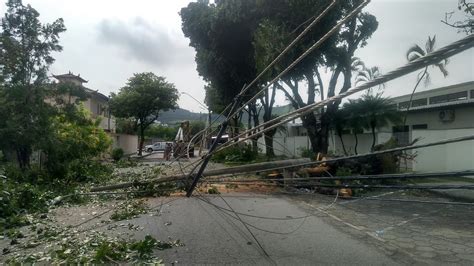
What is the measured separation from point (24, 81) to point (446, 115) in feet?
62.2

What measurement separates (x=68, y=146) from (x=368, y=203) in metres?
11.2

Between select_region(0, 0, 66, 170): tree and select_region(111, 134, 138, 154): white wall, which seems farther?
select_region(111, 134, 138, 154): white wall

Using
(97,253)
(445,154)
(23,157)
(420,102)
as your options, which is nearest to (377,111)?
(445,154)

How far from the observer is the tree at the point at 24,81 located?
13055 mm

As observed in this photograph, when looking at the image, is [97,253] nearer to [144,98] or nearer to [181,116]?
[144,98]

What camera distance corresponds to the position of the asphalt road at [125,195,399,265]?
5.77 meters

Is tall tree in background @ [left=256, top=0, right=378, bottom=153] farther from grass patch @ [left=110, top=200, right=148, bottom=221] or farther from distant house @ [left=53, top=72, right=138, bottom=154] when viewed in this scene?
distant house @ [left=53, top=72, right=138, bottom=154]

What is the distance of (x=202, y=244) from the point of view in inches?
254

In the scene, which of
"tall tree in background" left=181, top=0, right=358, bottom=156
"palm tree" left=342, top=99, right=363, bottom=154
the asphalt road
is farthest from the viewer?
"palm tree" left=342, top=99, right=363, bottom=154

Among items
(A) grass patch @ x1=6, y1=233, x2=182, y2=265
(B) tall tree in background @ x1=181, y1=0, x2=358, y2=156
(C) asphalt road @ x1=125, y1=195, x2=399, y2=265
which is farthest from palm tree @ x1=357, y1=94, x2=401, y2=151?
(A) grass patch @ x1=6, y1=233, x2=182, y2=265

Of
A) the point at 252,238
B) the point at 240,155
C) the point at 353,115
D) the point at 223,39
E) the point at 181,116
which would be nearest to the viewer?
the point at 252,238

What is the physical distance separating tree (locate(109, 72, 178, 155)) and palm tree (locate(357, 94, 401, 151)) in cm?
2303

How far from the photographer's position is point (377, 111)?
2066cm

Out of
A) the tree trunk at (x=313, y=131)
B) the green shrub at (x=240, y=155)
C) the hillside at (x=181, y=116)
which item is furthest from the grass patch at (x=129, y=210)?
the hillside at (x=181, y=116)
